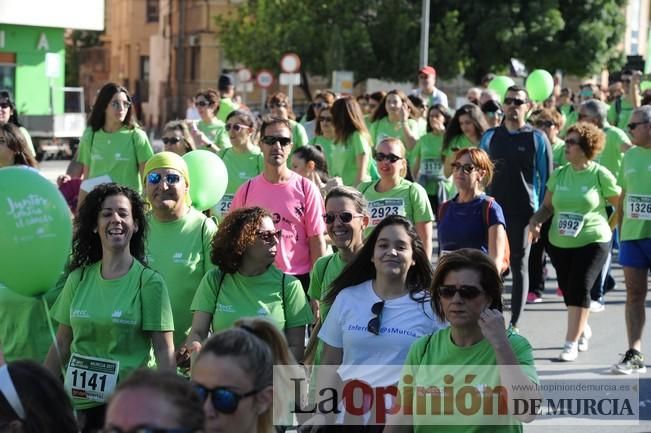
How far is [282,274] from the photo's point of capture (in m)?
6.03

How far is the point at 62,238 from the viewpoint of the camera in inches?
216

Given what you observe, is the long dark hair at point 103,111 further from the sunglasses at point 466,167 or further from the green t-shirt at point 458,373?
the green t-shirt at point 458,373

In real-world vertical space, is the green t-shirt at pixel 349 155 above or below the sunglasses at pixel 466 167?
below

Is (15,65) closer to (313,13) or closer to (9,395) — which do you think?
(313,13)

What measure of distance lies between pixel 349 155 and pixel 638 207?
3.07 meters

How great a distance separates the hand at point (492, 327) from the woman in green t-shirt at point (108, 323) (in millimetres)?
1515

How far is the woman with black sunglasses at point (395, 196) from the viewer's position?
8.29 meters

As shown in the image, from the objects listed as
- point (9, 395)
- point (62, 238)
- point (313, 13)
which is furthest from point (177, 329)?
point (313, 13)

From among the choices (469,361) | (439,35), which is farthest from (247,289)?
(439,35)

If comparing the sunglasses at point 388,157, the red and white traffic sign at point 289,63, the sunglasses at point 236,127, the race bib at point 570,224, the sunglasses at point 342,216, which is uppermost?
the red and white traffic sign at point 289,63

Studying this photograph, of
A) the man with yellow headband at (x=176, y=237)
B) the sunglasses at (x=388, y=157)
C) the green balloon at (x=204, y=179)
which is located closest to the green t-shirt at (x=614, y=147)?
the sunglasses at (x=388, y=157)

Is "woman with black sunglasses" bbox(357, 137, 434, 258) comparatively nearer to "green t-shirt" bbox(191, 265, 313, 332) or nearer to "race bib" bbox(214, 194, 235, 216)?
"race bib" bbox(214, 194, 235, 216)

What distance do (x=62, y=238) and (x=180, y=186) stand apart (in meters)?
1.43

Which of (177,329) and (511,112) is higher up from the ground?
(511,112)
